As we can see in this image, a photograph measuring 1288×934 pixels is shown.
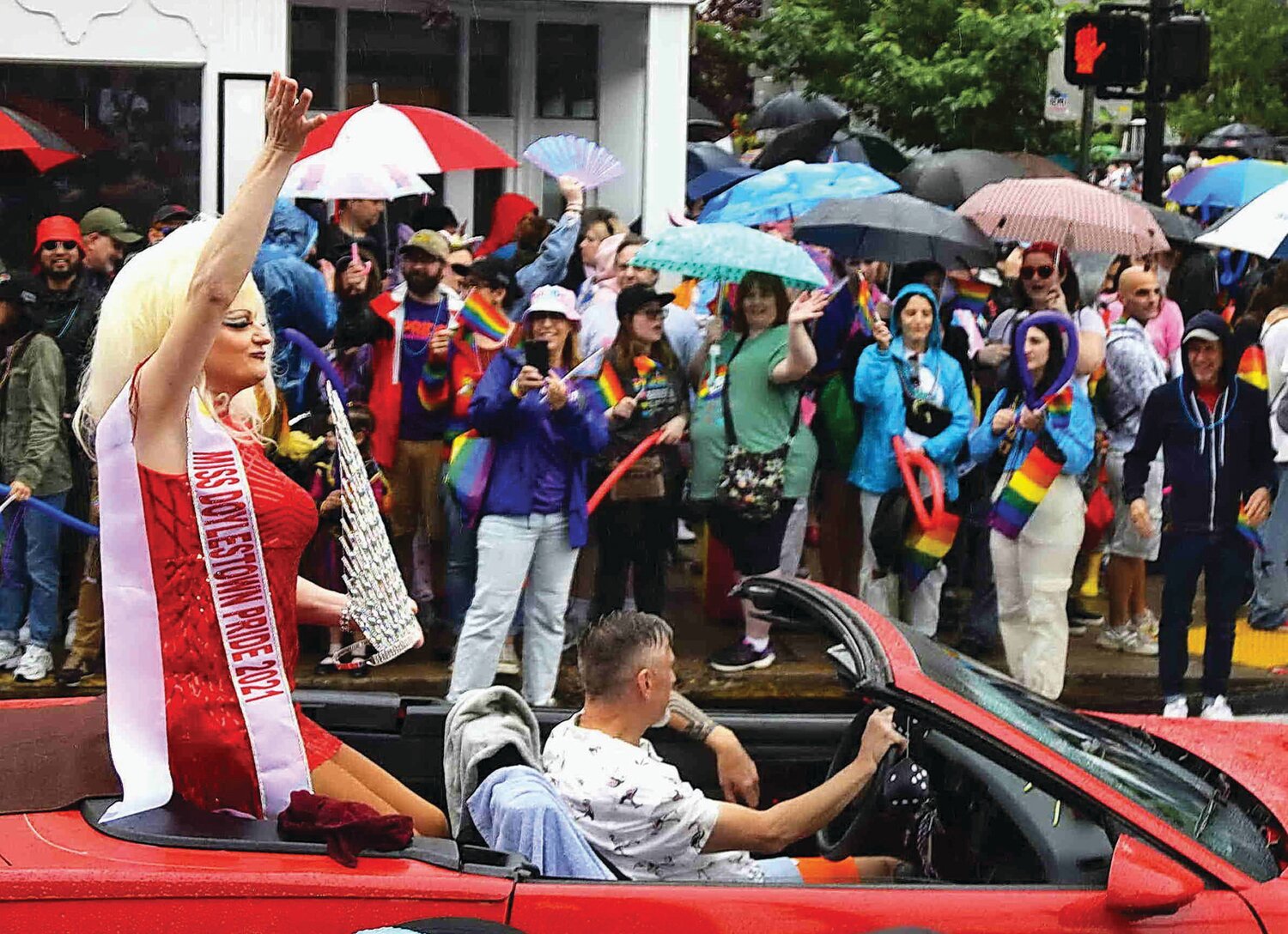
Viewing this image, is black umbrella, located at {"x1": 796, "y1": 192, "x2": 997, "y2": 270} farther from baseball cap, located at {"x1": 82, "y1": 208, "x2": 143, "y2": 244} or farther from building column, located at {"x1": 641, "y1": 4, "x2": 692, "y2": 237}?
building column, located at {"x1": 641, "y1": 4, "x2": 692, "y2": 237}

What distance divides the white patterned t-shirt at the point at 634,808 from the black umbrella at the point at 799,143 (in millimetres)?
9150

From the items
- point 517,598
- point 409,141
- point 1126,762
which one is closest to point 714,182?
point 409,141

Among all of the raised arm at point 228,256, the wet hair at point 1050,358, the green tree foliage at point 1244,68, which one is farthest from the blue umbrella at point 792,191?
the green tree foliage at point 1244,68

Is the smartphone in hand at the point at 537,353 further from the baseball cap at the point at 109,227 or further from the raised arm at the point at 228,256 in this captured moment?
the raised arm at the point at 228,256

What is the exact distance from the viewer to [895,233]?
9.27 meters

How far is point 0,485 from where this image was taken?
7785mm

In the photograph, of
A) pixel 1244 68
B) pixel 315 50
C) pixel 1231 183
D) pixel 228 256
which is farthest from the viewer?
pixel 1244 68

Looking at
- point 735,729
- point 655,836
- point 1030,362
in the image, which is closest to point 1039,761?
point 655,836

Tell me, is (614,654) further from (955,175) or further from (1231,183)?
(1231,183)

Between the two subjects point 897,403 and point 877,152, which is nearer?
point 897,403

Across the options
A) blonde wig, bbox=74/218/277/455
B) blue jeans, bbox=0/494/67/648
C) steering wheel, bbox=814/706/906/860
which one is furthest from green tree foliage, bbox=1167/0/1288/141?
blonde wig, bbox=74/218/277/455

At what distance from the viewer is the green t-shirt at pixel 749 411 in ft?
27.2

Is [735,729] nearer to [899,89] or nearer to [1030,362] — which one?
[1030,362]

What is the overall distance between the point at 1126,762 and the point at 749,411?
427 cm
